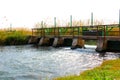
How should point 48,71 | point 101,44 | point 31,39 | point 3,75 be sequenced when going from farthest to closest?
point 31,39
point 101,44
point 48,71
point 3,75

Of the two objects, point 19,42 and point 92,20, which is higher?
point 92,20

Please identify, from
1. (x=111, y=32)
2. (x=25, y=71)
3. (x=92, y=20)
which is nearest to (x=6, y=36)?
(x=92, y=20)

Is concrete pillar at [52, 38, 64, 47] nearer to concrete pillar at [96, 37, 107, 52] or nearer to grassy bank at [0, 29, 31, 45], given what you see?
grassy bank at [0, 29, 31, 45]

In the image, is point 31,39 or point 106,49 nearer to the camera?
point 106,49

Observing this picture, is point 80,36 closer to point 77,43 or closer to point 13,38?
point 77,43

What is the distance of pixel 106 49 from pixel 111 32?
3076mm

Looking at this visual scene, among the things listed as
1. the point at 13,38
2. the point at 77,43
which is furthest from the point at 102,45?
the point at 13,38

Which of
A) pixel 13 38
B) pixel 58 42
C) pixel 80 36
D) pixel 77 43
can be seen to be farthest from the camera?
pixel 13 38

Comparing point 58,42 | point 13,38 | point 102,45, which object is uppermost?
point 102,45

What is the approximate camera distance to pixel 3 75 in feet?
54.5

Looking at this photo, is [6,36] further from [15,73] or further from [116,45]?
[15,73]

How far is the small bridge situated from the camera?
30.0 metres

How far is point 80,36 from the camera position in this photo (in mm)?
34281

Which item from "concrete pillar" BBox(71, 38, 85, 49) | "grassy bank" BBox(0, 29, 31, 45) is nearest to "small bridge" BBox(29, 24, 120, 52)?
"concrete pillar" BBox(71, 38, 85, 49)
